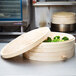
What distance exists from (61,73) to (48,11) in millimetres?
1951

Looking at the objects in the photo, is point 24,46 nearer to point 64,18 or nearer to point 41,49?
point 41,49

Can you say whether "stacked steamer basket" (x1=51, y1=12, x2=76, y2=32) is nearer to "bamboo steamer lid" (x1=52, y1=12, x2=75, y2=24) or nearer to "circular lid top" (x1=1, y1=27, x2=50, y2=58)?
"bamboo steamer lid" (x1=52, y1=12, x2=75, y2=24)

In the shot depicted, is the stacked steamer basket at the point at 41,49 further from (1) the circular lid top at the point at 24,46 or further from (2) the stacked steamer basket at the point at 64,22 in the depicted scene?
(2) the stacked steamer basket at the point at 64,22

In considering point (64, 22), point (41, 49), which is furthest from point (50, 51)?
point (64, 22)

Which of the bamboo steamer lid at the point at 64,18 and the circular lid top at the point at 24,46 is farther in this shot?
the bamboo steamer lid at the point at 64,18

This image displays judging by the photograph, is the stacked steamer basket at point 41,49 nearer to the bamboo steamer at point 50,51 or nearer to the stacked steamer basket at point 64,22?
the bamboo steamer at point 50,51

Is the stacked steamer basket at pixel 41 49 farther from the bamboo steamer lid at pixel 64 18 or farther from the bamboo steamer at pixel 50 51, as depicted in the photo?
the bamboo steamer lid at pixel 64 18

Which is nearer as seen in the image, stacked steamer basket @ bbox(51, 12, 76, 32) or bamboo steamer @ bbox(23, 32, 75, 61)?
bamboo steamer @ bbox(23, 32, 75, 61)

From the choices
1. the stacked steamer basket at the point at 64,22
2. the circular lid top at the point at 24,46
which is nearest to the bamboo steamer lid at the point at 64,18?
the stacked steamer basket at the point at 64,22

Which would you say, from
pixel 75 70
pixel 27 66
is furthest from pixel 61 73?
pixel 27 66

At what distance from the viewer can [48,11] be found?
2568 millimetres

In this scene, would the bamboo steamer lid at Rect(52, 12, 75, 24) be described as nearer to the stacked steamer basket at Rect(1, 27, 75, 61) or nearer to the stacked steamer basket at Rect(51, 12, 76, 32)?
the stacked steamer basket at Rect(51, 12, 76, 32)

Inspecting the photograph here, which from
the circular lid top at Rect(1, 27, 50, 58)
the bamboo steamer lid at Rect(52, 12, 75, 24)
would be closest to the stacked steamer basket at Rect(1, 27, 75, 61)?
the circular lid top at Rect(1, 27, 50, 58)

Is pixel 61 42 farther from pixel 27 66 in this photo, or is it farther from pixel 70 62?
pixel 27 66
